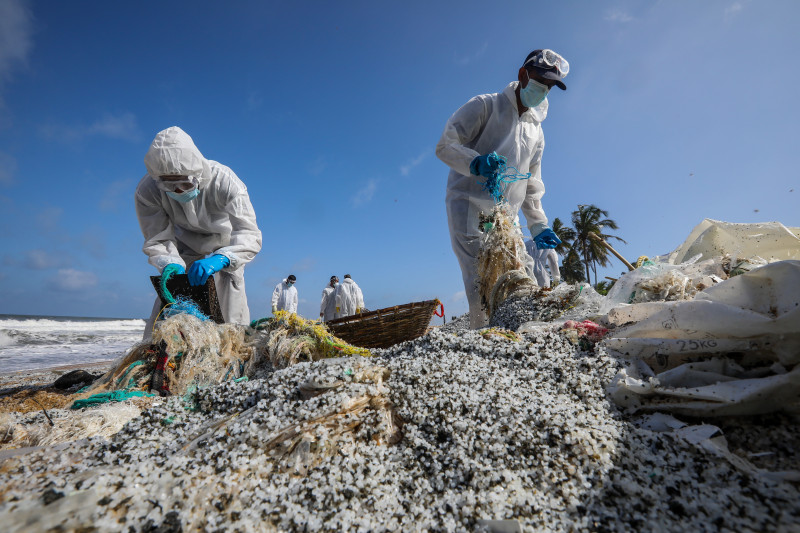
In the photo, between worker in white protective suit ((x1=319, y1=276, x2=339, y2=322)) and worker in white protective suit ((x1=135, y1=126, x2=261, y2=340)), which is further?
worker in white protective suit ((x1=319, y1=276, x2=339, y2=322))

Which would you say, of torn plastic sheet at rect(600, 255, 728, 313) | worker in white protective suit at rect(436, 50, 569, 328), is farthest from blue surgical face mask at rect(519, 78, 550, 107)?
torn plastic sheet at rect(600, 255, 728, 313)

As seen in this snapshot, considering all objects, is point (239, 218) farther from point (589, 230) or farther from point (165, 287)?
point (589, 230)

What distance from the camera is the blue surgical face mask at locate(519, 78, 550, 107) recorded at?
3.92 metres

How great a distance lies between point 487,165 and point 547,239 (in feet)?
4.71

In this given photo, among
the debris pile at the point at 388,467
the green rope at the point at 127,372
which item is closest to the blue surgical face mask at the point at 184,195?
the green rope at the point at 127,372

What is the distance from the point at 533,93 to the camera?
3961 millimetres

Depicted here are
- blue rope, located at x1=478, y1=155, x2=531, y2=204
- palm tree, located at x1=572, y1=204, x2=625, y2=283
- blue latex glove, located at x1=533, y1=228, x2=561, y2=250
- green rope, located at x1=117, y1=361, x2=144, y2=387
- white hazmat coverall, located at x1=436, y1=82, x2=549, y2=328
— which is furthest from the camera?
palm tree, located at x1=572, y1=204, x2=625, y2=283

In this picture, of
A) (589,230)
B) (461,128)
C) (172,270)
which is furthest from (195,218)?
(589,230)

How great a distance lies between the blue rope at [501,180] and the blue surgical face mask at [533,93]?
2.41 ft

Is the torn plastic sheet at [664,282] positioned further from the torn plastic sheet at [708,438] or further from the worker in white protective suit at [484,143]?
the worker in white protective suit at [484,143]

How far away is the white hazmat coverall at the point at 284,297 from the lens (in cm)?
1112

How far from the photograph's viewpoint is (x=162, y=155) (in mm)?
3330

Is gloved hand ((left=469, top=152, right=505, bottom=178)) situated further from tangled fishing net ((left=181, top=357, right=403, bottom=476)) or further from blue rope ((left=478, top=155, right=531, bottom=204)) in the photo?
tangled fishing net ((left=181, top=357, right=403, bottom=476))

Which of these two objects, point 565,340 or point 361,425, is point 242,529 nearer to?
point 361,425
